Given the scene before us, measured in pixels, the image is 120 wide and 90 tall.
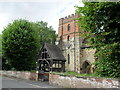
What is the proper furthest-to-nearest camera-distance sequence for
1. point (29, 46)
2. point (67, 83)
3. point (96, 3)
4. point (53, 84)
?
point (29, 46), point (53, 84), point (67, 83), point (96, 3)

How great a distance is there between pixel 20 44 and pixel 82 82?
13.0 meters

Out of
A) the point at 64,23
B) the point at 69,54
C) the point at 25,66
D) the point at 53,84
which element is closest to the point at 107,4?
the point at 53,84

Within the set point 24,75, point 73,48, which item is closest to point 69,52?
point 73,48

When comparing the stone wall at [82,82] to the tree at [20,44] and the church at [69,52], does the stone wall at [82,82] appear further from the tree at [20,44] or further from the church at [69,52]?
the church at [69,52]

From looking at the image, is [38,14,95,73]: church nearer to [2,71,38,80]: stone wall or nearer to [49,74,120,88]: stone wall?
[2,71,38,80]: stone wall

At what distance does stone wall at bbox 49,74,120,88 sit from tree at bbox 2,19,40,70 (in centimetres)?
864

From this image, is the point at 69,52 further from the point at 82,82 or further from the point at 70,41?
the point at 82,82

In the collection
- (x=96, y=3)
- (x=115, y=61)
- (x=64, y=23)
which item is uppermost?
(x=64, y=23)

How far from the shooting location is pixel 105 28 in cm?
889

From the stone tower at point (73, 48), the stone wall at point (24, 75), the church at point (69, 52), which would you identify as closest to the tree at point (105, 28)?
the stone wall at point (24, 75)

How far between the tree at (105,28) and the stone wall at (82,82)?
0.78 m

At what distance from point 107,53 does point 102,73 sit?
7.70 ft

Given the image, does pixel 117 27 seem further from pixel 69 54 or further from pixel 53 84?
pixel 69 54

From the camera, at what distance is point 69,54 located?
31.1 metres
